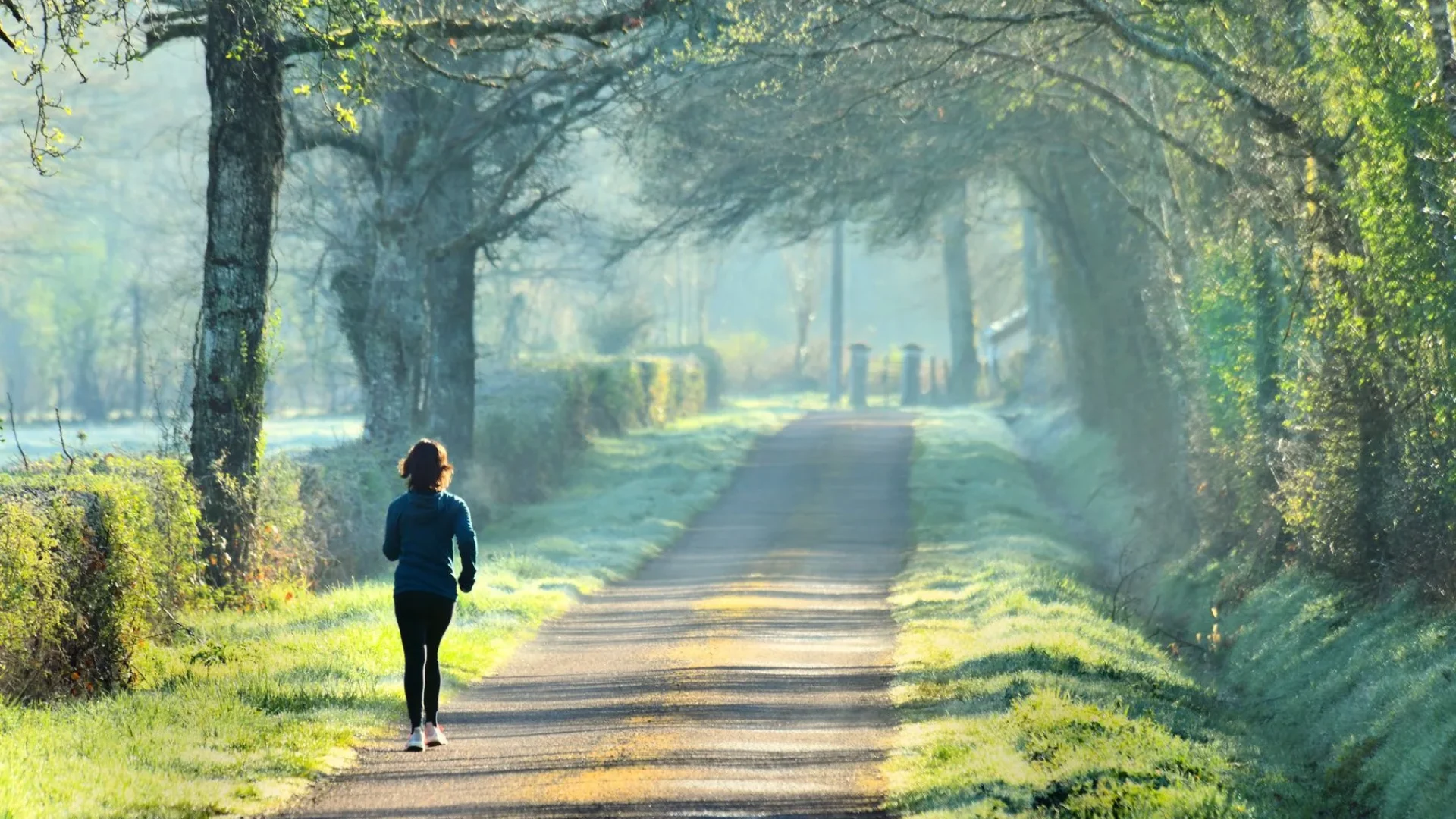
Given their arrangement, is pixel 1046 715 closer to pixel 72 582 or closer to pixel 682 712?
pixel 682 712

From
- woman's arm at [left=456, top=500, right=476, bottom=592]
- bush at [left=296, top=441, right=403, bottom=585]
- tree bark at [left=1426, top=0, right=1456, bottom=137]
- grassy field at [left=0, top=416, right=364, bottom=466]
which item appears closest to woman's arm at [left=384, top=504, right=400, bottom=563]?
woman's arm at [left=456, top=500, right=476, bottom=592]

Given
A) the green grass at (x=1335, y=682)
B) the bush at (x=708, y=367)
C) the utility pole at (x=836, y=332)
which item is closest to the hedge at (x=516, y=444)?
the bush at (x=708, y=367)

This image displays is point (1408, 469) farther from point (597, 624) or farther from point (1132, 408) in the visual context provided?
point (1132, 408)

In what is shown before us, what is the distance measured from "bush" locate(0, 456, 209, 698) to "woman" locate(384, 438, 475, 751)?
2527 millimetres

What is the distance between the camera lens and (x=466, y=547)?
36.2ft

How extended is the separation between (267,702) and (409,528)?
6.12 ft

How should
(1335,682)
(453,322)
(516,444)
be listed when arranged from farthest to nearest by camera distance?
1. (516,444)
2. (453,322)
3. (1335,682)

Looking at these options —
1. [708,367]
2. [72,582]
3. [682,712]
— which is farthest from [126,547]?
[708,367]

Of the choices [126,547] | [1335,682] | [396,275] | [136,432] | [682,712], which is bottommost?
[1335,682]

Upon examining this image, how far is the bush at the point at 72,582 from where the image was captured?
11492 millimetres

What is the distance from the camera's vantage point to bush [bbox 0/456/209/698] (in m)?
11.5

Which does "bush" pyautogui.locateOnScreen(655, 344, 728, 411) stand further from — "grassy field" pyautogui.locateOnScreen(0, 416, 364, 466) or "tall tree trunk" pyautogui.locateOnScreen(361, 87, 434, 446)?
"tall tree trunk" pyautogui.locateOnScreen(361, 87, 434, 446)

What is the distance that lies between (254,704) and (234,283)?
22.4 feet

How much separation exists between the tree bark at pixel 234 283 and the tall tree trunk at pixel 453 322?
11.9m
